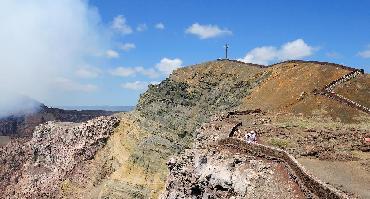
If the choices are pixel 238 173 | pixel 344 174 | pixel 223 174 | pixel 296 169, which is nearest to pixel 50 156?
pixel 223 174

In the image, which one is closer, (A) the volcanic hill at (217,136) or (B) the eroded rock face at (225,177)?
(B) the eroded rock face at (225,177)

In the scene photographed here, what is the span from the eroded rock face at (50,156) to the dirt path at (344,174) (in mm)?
70028

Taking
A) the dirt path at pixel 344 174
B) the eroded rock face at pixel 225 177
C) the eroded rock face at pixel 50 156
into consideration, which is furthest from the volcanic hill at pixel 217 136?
the eroded rock face at pixel 50 156

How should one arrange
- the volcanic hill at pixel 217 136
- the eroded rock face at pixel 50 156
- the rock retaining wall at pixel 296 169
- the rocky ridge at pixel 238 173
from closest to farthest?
1. the rock retaining wall at pixel 296 169
2. the rocky ridge at pixel 238 173
3. the volcanic hill at pixel 217 136
4. the eroded rock face at pixel 50 156

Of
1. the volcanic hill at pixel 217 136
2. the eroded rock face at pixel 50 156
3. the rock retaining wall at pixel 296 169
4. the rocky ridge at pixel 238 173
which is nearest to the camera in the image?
the rock retaining wall at pixel 296 169

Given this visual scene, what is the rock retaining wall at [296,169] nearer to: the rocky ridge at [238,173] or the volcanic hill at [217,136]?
the rocky ridge at [238,173]

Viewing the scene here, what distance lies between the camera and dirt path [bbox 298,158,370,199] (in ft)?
108

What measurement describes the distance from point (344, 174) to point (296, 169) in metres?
4.07

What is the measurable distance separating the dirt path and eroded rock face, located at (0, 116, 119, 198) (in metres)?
70.0

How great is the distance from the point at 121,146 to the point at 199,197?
2029 inches

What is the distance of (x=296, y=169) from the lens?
1339 inches

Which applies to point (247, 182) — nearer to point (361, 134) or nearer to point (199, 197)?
point (199, 197)

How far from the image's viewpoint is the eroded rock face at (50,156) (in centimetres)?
10875

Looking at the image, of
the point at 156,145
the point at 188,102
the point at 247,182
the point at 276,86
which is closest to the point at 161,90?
the point at 188,102
